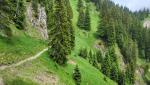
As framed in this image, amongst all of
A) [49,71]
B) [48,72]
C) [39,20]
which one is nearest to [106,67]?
[39,20]

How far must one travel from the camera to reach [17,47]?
8119cm

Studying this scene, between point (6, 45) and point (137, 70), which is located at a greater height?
point (6, 45)

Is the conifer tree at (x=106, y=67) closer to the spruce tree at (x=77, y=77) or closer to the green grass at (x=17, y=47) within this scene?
the spruce tree at (x=77, y=77)

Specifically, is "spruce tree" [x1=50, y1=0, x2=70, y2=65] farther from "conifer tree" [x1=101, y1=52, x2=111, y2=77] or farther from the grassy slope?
"conifer tree" [x1=101, y1=52, x2=111, y2=77]

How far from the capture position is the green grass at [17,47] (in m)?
74.8

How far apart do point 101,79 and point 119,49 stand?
79860 millimetres

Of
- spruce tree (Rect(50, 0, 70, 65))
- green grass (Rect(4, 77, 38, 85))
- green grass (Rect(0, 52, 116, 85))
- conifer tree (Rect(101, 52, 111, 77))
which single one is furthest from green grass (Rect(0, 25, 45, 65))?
conifer tree (Rect(101, 52, 111, 77))

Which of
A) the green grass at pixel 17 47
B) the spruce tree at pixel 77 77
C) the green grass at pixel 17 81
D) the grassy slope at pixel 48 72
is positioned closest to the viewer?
the green grass at pixel 17 81

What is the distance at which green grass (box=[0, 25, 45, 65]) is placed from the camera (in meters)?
74.8

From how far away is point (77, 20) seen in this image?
633 feet

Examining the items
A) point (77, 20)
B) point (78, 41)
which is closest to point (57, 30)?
point (78, 41)

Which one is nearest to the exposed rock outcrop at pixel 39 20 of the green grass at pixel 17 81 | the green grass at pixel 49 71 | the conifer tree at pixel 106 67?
the green grass at pixel 49 71

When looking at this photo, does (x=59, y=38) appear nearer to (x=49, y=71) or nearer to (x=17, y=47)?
(x=49, y=71)

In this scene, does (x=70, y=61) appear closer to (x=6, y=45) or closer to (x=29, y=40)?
(x=29, y=40)
